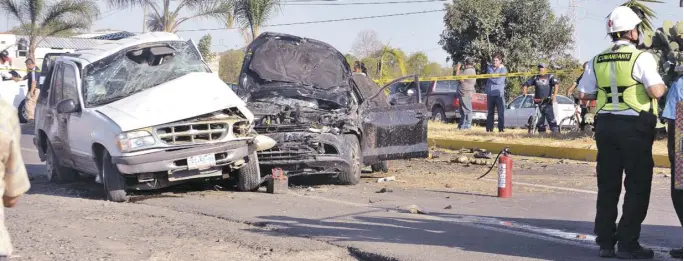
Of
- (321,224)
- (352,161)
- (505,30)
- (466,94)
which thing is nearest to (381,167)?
(352,161)

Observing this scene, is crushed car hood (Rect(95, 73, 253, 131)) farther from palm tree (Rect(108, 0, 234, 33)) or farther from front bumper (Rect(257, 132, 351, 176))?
palm tree (Rect(108, 0, 234, 33))

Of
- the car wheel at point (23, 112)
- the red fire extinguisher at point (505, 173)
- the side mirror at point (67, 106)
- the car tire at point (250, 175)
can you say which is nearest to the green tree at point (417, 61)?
the car wheel at point (23, 112)

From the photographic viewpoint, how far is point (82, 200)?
10.4 meters

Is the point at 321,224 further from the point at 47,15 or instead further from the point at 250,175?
the point at 47,15

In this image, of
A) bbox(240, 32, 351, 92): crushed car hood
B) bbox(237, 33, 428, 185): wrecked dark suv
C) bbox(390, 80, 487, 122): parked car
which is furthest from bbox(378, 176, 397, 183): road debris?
bbox(390, 80, 487, 122): parked car

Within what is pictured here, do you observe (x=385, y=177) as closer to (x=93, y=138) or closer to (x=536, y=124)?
(x=93, y=138)

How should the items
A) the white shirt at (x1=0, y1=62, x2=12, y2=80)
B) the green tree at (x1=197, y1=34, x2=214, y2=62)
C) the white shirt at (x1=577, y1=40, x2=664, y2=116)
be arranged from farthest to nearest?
the green tree at (x1=197, y1=34, x2=214, y2=62) < the white shirt at (x1=0, y1=62, x2=12, y2=80) < the white shirt at (x1=577, y1=40, x2=664, y2=116)

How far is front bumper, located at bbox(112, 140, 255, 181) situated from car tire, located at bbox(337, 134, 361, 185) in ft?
4.79

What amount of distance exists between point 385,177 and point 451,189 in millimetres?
1544

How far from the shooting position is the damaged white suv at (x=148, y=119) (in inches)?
389

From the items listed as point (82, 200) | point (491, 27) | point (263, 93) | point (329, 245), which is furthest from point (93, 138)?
point (491, 27)

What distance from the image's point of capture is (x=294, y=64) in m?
12.8

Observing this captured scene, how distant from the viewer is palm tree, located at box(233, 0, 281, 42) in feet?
103

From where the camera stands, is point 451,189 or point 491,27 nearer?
point 451,189
